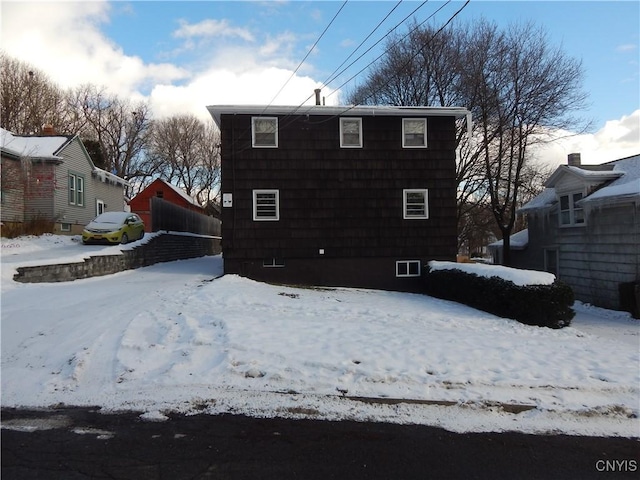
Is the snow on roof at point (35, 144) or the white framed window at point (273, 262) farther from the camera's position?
the snow on roof at point (35, 144)

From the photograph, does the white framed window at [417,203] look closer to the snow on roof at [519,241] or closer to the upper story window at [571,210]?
the upper story window at [571,210]

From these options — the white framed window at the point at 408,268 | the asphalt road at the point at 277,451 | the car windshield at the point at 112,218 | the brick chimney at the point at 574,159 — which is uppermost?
the brick chimney at the point at 574,159

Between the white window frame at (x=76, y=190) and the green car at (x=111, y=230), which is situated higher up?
the white window frame at (x=76, y=190)

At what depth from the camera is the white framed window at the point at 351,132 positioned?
16812 millimetres

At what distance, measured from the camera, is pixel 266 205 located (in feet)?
53.8

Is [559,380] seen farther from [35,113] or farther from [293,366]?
[35,113]

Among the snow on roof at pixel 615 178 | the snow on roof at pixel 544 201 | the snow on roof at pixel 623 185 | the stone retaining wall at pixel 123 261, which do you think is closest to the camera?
the stone retaining wall at pixel 123 261

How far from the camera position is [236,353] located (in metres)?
6.28

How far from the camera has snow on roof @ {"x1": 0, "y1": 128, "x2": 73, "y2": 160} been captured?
790 inches

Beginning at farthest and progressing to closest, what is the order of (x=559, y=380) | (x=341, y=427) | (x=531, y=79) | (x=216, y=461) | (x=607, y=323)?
(x=531, y=79) < (x=607, y=323) < (x=559, y=380) < (x=341, y=427) < (x=216, y=461)

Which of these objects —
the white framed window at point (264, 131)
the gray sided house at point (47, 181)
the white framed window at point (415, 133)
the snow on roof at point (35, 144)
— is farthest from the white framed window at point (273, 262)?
the snow on roof at point (35, 144)

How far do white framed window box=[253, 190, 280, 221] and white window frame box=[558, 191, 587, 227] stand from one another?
11494 millimetres

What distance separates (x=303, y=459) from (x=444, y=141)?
1559 cm

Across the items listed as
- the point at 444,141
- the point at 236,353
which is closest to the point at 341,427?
the point at 236,353
